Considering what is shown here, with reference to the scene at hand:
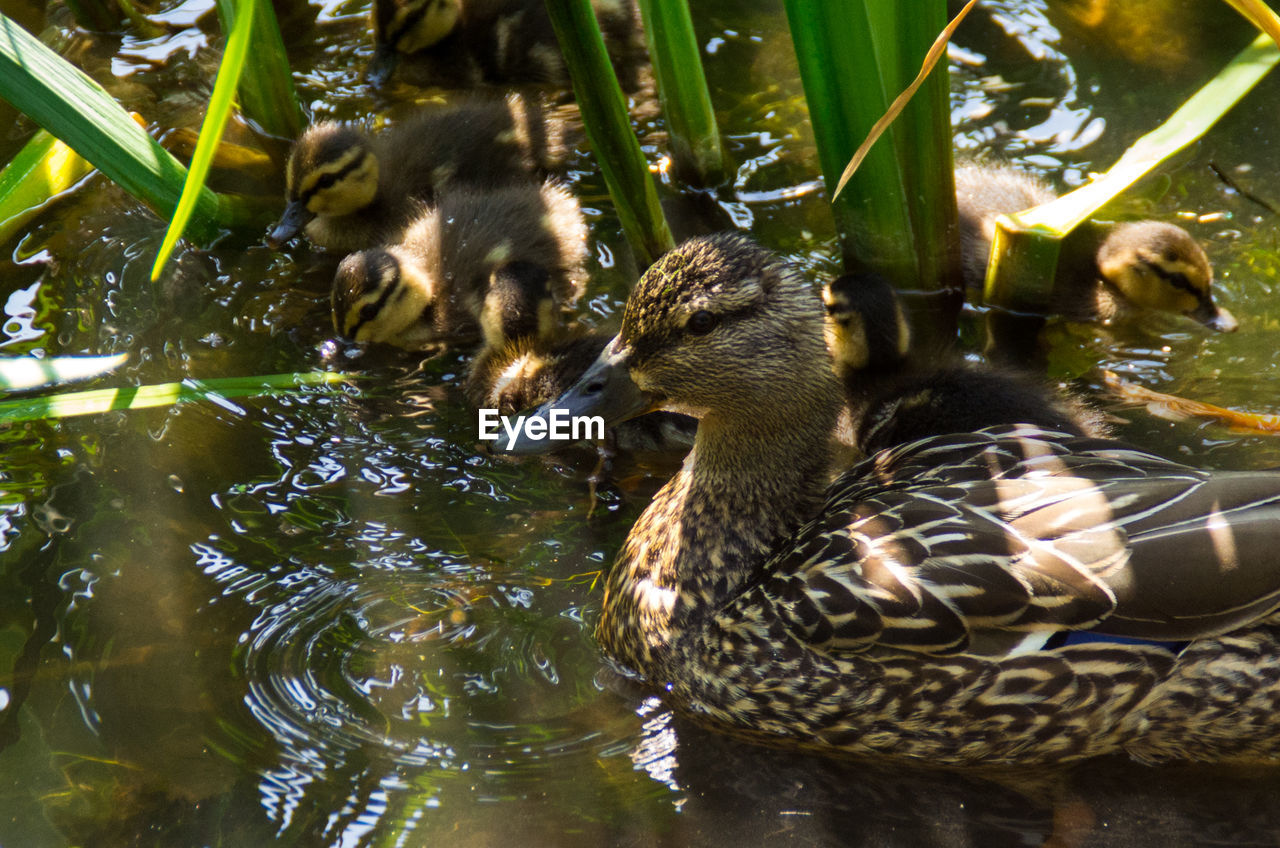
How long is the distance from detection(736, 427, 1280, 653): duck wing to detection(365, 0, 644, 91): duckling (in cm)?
187

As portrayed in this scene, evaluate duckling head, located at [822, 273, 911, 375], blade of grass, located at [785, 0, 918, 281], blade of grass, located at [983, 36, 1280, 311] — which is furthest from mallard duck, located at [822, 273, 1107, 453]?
blade of grass, located at [983, 36, 1280, 311]

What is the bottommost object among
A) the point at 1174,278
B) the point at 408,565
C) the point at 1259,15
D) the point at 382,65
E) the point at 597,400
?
the point at 1174,278

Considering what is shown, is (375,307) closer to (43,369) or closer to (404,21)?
(43,369)

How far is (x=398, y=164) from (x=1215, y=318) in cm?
189

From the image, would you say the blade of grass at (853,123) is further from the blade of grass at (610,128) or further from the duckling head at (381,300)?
the duckling head at (381,300)

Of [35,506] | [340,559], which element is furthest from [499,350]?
[35,506]

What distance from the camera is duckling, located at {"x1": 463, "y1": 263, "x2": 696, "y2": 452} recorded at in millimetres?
2309

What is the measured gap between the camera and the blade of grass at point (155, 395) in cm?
196

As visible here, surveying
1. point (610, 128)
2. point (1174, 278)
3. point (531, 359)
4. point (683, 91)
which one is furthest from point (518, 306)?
point (1174, 278)

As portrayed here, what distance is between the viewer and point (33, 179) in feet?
8.11

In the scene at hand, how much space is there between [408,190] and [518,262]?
55 centimetres

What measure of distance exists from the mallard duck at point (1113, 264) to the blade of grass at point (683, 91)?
59 centimetres

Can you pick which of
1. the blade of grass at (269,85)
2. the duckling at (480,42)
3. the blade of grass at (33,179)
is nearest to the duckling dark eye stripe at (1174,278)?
the duckling at (480,42)

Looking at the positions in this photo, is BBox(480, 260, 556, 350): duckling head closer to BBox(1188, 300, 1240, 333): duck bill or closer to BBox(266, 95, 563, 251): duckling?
BBox(266, 95, 563, 251): duckling
